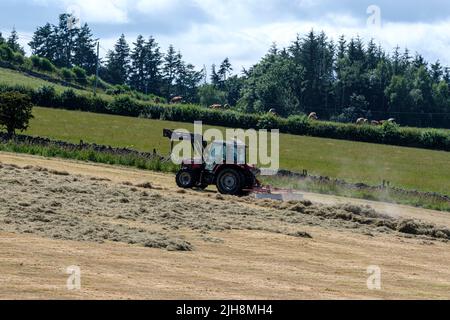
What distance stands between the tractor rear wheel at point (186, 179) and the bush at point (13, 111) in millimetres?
17952

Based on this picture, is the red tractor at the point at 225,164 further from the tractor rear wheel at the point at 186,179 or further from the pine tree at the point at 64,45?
the pine tree at the point at 64,45

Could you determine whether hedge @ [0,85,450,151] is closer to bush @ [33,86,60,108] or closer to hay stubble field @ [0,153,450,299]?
bush @ [33,86,60,108]

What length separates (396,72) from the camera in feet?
496

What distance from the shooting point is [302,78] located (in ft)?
458

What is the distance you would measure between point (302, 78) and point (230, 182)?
110492 millimetres

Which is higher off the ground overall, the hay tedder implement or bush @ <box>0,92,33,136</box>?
bush @ <box>0,92,33,136</box>

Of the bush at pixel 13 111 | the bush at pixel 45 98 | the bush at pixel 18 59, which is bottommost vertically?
the bush at pixel 13 111

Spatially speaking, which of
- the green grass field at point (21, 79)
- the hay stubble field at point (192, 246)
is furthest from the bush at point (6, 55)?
the hay stubble field at point (192, 246)

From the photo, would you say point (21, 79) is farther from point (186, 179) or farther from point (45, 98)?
point (186, 179)

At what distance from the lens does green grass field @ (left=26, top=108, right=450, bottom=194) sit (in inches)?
2148

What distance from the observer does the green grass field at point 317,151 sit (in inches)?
2148

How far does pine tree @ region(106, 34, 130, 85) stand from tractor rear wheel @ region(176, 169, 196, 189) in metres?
136

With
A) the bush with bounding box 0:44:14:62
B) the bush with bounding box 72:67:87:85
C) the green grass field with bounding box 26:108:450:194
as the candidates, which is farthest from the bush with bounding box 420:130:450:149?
the bush with bounding box 0:44:14:62

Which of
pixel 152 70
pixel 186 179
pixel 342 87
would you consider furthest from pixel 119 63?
pixel 186 179
